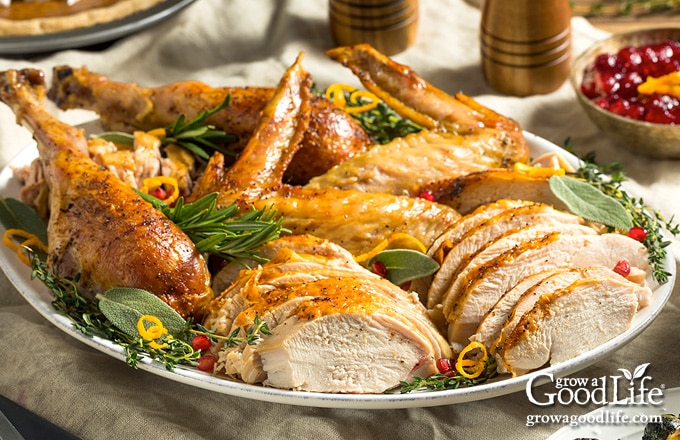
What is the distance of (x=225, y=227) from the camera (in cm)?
324

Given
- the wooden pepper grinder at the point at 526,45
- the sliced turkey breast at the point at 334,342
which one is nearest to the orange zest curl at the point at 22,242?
the sliced turkey breast at the point at 334,342

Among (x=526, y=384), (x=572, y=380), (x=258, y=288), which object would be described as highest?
(x=258, y=288)

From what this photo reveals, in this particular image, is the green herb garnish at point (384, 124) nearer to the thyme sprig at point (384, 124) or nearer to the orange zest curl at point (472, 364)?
the thyme sprig at point (384, 124)

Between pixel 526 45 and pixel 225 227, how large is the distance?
2.35 meters

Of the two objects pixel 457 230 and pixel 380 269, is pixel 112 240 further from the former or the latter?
pixel 457 230

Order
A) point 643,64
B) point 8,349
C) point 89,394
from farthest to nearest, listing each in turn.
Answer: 1. point 643,64
2. point 8,349
3. point 89,394

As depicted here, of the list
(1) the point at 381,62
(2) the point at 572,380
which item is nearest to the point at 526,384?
(2) the point at 572,380

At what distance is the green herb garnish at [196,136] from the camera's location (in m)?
3.96

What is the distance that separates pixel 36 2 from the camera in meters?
5.78

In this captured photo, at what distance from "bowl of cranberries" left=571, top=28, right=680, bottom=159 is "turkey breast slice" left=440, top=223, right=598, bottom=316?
4.26ft

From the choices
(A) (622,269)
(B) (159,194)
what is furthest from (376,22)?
(A) (622,269)

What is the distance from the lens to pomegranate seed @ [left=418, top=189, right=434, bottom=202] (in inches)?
136

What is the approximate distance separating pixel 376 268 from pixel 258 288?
470 millimetres

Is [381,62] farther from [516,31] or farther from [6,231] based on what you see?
[6,231]
